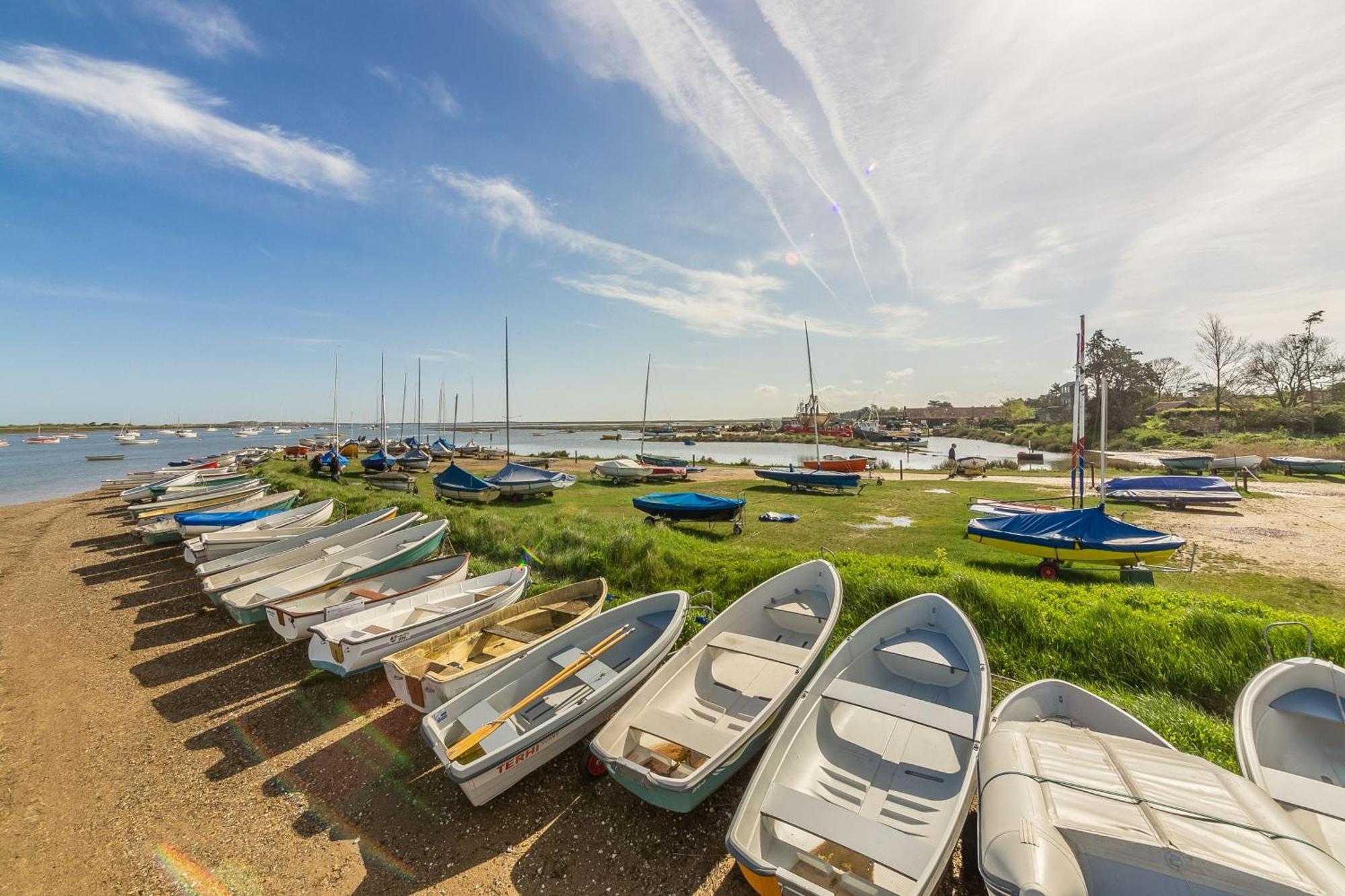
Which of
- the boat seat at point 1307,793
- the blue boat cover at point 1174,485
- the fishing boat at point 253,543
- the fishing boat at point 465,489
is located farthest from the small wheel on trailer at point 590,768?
the blue boat cover at point 1174,485

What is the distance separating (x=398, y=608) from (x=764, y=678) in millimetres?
6409

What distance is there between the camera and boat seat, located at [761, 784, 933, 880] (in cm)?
352

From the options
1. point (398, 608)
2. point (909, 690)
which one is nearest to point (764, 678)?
point (909, 690)

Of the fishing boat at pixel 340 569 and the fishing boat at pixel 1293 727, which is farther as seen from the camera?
the fishing boat at pixel 340 569

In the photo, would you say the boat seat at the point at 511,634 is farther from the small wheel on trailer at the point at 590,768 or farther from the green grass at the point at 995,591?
the green grass at the point at 995,591

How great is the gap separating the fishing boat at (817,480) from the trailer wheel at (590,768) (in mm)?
22434

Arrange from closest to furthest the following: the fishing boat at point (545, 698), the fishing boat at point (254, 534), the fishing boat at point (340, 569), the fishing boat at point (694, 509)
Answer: the fishing boat at point (545, 698), the fishing boat at point (340, 569), the fishing boat at point (254, 534), the fishing boat at point (694, 509)

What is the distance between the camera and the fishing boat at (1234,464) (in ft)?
88.3

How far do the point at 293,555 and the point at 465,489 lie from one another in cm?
1284

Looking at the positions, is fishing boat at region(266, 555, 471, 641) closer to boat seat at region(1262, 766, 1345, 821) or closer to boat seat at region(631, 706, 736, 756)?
boat seat at region(631, 706, 736, 756)

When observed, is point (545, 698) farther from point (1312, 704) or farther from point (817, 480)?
point (817, 480)

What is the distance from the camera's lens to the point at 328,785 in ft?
18.1

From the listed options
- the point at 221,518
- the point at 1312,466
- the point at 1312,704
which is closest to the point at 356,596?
the point at 221,518

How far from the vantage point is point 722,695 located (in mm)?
5984
